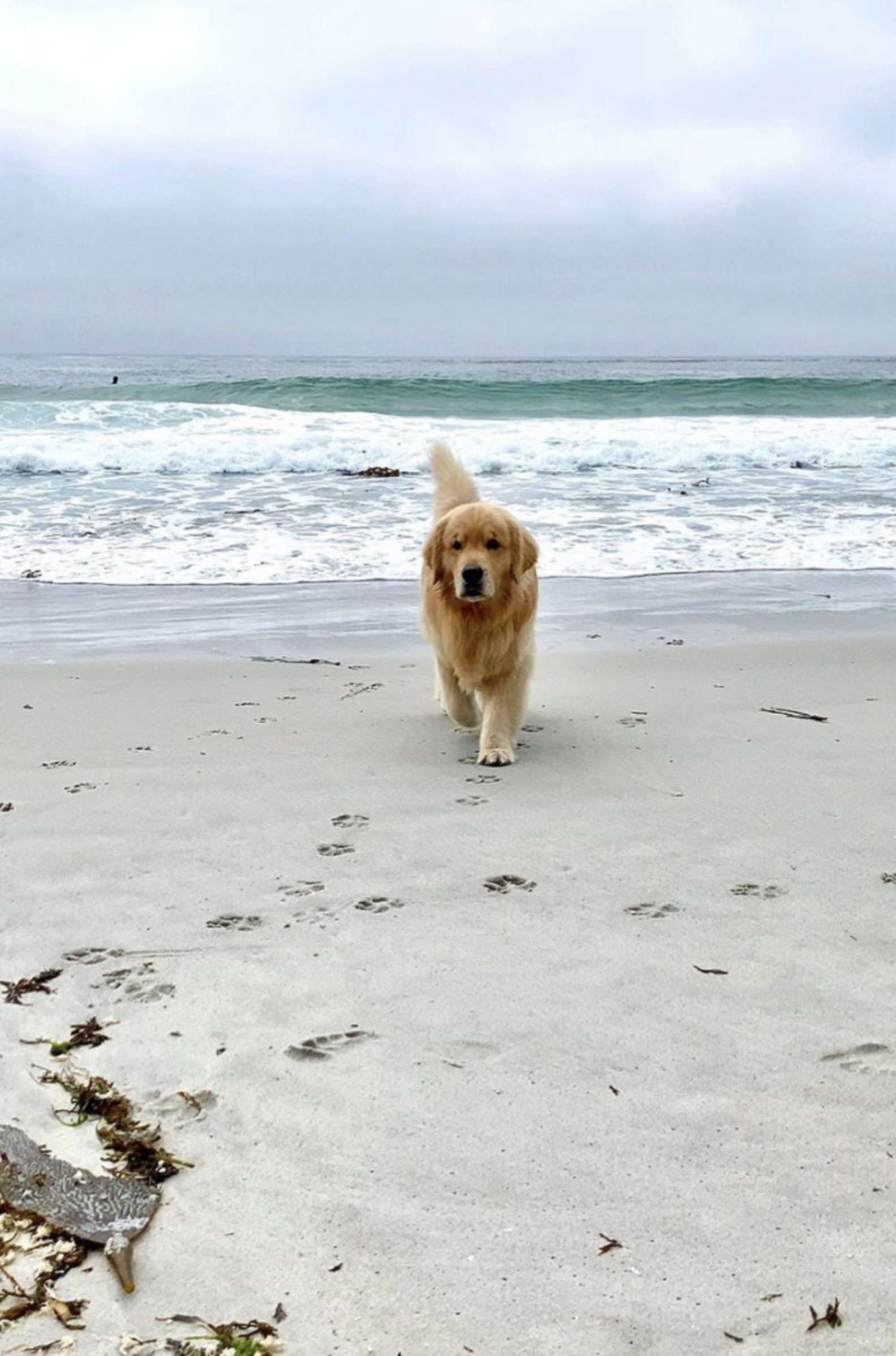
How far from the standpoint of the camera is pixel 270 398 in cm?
2484

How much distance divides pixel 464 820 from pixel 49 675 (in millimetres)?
2802

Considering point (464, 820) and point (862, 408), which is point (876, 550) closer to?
point (464, 820)

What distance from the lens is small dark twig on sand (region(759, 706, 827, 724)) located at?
15.9ft

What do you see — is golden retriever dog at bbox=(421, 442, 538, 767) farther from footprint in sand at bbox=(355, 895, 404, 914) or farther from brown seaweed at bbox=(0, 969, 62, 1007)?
brown seaweed at bbox=(0, 969, 62, 1007)

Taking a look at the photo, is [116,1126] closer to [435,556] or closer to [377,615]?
[435,556]

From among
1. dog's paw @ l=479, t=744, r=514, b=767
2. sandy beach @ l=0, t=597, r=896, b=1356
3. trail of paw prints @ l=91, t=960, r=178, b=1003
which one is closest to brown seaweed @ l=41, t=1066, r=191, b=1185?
sandy beach @ l=0, t=597, r=896, b=1356

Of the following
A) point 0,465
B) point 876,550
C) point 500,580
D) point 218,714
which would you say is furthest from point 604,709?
point 0,465

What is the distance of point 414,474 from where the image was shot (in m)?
14.6

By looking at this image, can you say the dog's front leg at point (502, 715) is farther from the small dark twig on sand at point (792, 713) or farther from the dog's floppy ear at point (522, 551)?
the small dark twig on sand at point (792, 713)

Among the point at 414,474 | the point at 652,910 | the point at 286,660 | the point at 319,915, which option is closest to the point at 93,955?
the point at 319,915

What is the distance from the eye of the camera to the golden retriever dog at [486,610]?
4418 millimetres

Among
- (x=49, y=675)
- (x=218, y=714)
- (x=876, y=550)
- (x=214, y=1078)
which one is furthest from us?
(x=876, y=550)

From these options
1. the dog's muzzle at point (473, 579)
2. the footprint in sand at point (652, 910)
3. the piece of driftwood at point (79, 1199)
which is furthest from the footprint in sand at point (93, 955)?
the dog's muzzle at point (473, 579)

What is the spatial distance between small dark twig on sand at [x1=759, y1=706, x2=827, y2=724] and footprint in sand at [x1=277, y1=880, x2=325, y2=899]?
250 cm
